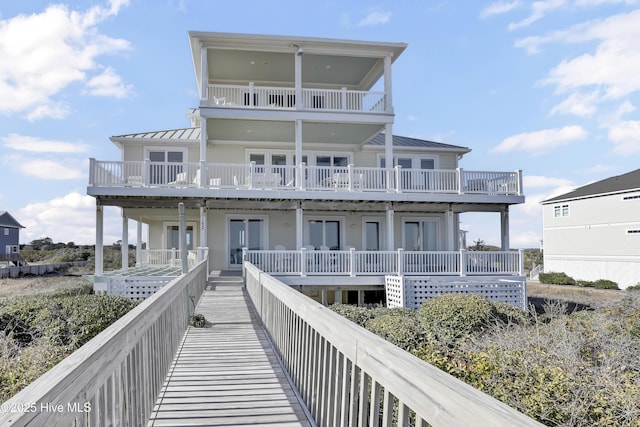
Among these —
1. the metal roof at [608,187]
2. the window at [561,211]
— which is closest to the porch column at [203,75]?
the metal roof at [608,187]

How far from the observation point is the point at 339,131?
19.9 meters

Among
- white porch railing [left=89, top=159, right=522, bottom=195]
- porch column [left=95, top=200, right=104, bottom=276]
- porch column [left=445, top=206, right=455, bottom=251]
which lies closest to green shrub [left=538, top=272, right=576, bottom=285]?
porch column [left=445, top=206, right=455, bottom=251]

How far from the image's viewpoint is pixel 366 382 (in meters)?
2.57

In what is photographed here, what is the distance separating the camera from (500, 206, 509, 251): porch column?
19.8 metres

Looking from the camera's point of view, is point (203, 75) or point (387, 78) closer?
point (203, 75)

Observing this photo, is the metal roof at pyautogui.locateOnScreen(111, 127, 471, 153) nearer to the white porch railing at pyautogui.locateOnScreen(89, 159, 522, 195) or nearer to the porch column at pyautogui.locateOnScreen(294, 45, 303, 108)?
the white porch railing at pyautogui.locateOnScreen(89, 159, 522, 195)

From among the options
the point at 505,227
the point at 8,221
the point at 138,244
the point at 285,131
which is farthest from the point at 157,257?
the point at 8,221

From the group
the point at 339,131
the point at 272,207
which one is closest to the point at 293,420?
the point at 272,207

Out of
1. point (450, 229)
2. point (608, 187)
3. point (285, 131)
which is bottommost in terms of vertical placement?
point (450, 229)

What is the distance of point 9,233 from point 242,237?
161 ft

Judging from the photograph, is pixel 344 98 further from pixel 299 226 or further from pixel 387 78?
pixel 299 226

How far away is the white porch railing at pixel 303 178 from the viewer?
55.2ft

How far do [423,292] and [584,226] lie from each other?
23.9 meters

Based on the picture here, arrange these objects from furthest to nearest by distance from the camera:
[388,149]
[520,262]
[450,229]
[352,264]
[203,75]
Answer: [450,229] → [388,149] → [520,262] → [203,75] → [352,264]
